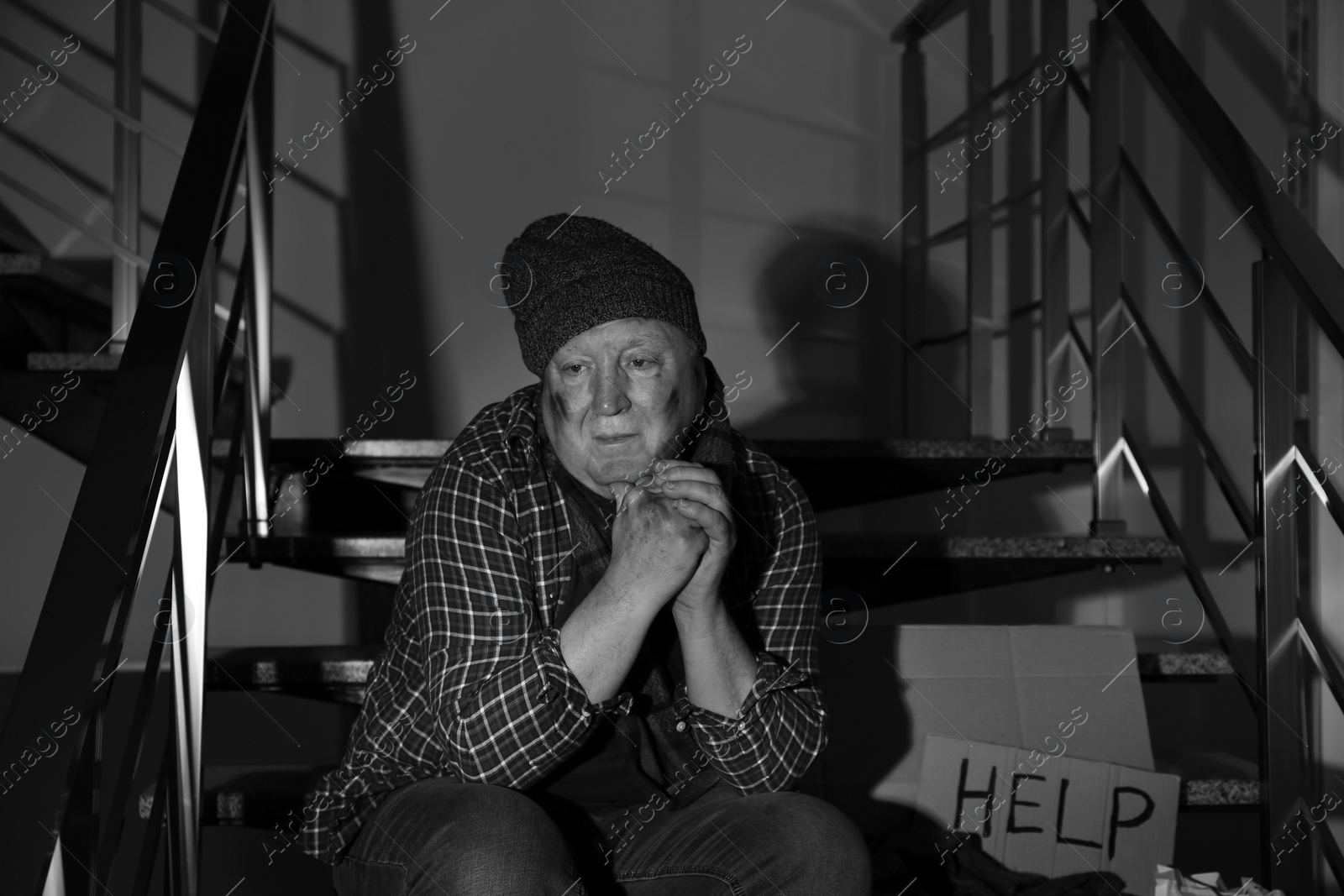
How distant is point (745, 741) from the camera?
1069mm

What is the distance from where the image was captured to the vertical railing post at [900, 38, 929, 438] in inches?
112

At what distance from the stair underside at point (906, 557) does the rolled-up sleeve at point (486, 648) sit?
0.56m

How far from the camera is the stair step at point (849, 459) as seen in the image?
1.78 metres

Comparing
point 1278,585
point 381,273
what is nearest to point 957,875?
point 1278,585

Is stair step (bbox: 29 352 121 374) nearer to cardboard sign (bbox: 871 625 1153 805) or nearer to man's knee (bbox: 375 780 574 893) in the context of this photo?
man's knee (bbox: 375 780 574 893)

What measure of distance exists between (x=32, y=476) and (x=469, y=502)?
6.18 feet

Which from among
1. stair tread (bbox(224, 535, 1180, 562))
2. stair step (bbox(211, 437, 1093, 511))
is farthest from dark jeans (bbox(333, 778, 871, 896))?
stair step (bbox(211, 437, 1093, 511))

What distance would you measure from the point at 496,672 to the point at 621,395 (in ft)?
0.95

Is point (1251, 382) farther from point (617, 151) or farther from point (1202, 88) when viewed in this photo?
point (617, 151)

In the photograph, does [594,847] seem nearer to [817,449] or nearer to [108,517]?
[108,517]

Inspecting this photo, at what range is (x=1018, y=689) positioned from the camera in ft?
5.16

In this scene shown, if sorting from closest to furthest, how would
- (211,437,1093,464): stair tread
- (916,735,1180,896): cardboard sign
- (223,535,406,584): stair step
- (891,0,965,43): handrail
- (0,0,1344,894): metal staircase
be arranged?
(0,0,1344,894): metal staircase < (916,735,1180,896): cardboard sign < (223,535,406,584): stair step < (211,437,1093,464): stair tread < (891,0,965,43): handrail

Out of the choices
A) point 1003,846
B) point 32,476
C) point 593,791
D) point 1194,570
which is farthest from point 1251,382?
point 32,476

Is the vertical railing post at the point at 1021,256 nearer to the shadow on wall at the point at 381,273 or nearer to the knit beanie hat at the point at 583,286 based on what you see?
the shadow on wall at the point at 381,273
